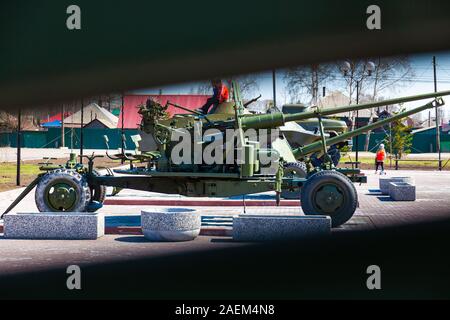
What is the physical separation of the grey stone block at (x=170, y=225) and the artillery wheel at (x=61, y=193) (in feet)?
5.68

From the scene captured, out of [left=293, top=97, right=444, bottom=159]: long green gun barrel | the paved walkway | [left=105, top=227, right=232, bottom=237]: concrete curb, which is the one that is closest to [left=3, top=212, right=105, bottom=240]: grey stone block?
the paved walkway

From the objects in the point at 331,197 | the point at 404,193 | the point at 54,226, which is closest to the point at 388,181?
the point at 404,193

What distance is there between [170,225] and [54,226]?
1570 mm

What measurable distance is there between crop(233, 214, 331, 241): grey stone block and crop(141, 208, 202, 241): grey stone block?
55cm

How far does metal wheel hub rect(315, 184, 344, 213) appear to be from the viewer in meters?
9.55

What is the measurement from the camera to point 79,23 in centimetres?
262

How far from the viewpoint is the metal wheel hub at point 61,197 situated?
→ 10.0 metres

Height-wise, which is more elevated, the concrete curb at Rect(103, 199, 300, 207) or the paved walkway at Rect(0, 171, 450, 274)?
the concrete curb at Rect(103, 199, 300, 207)

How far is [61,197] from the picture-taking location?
1001 cm

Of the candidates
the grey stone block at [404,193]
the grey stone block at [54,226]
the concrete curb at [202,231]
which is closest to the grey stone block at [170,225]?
the concrete curb at [202,231]

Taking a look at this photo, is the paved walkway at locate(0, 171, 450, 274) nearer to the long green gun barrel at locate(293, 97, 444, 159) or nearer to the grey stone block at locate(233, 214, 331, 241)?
the grey stone block at locate(233, 214, 331, 241)

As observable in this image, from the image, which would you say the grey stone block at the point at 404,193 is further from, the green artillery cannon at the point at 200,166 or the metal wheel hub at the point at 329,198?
the metal wheel hub at the point at 329,198

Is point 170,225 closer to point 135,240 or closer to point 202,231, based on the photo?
point 135,240
